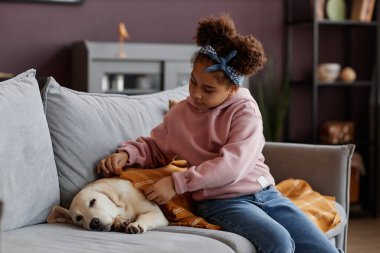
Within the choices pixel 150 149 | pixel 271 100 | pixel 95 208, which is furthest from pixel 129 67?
pixel 95 208

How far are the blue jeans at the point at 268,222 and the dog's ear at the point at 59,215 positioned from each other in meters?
0.43

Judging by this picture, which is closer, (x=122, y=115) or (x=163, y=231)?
(x=163, y=231)

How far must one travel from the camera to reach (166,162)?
2.52 meters

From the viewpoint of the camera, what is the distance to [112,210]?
2.19 m

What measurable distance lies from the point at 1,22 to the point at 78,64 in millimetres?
524

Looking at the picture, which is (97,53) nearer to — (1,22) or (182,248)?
(1,22)

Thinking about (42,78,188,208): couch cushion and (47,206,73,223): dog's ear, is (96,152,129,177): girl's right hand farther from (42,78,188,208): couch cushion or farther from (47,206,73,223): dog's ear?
(47,206,73,223): dog's ear

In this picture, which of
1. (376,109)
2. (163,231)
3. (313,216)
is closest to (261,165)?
(313,216)

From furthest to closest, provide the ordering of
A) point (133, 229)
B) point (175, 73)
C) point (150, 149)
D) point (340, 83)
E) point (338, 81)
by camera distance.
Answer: point (338, 81) → point (340, 83) → point (175, 73) → point (150, 149) → point (133, 229)

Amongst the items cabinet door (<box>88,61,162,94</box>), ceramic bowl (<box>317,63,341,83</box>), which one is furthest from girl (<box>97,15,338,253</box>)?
ceramic bowl (<box>317,63,341,83</box>)

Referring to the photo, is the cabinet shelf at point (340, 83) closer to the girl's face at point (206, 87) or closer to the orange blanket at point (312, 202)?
the orange blanket at point (312, 202)

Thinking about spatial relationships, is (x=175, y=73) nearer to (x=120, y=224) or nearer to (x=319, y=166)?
(x=319, y=166)

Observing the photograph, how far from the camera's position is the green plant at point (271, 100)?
4.87 m

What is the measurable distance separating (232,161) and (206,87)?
26 centimetres
